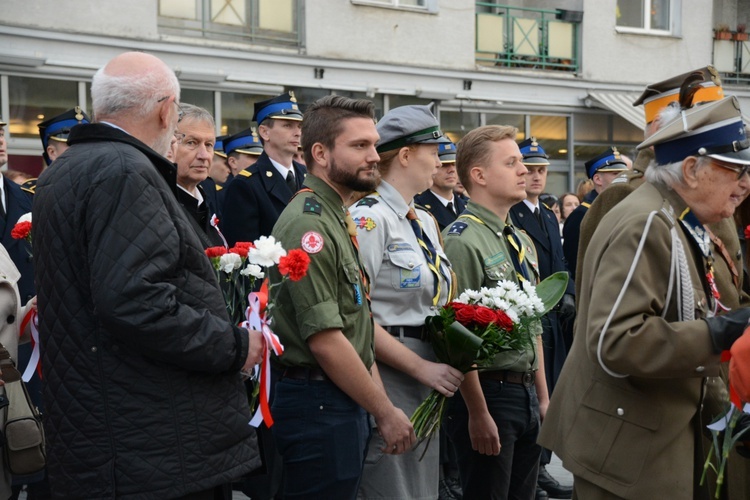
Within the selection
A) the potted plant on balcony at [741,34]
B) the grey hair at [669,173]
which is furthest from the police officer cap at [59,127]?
the potted plant on balcony at [741,34]

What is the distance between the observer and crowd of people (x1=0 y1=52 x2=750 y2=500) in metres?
3.42

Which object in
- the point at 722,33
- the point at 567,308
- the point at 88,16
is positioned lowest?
the point at 567,308

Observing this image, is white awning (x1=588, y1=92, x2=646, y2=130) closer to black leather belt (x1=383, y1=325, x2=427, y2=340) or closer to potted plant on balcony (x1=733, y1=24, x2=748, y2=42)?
potted plant on balcony (x1=733, y1=24, x2=748, y2=42)

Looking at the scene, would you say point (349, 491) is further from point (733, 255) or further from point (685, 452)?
point (733, 255)

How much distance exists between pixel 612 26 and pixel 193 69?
898 centimetres

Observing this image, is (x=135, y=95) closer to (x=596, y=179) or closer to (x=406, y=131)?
(x=406, y=131)

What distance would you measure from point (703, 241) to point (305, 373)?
165 cm

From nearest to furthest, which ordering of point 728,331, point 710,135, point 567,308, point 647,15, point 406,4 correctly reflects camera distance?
point 728,331 < point 710,135 < point 567,308 < point 406,4 < point 647,15

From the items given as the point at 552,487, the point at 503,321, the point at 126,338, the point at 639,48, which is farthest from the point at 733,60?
the point at 126,338

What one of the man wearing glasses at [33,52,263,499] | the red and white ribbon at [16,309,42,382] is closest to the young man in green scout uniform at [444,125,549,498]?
the man wearing glasses at [33,52,263,499]

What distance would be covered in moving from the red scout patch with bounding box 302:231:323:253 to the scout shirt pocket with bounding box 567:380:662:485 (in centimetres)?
120

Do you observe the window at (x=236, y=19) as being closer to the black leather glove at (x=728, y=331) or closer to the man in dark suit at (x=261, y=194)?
the man in dark suit at (x=261, y=194)

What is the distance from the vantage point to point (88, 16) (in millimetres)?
14633

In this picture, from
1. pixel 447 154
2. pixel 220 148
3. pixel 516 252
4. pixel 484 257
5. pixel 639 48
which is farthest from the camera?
pixel 639 48
